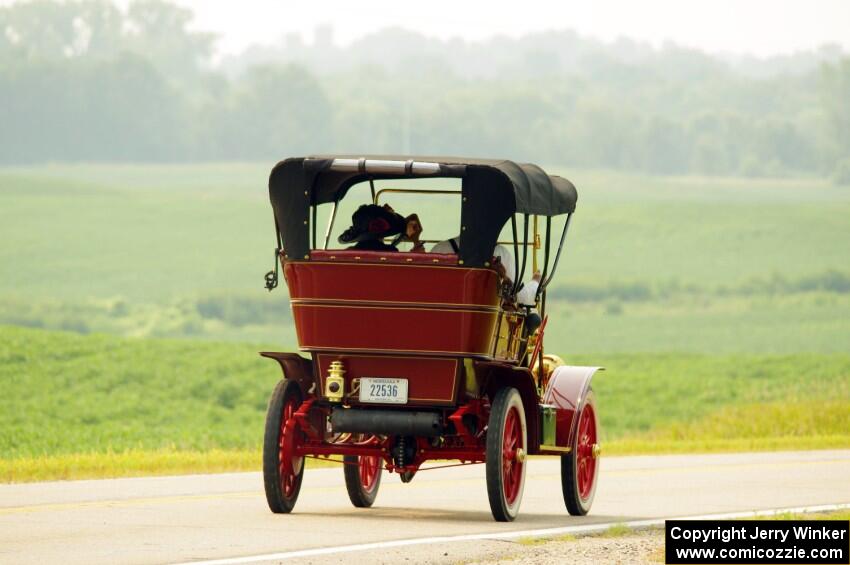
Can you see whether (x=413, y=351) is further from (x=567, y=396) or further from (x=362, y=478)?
(x=362, y=478)

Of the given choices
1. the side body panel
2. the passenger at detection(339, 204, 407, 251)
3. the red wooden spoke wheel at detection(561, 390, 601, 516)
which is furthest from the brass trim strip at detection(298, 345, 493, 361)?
the red wooden spoke wheel at detection(561, 390, 601, 516)

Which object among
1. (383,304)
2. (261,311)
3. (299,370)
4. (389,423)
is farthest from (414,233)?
(261,311)

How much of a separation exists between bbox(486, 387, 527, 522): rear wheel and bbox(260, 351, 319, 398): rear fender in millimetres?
1496

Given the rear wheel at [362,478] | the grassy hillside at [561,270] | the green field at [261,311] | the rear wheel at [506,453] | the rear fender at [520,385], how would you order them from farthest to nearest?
the grassy hillside at [561,270], the green field at [261,311], the rear wheel at [362,478], the rear fender at [520,385], the rear wheel at [506,453]

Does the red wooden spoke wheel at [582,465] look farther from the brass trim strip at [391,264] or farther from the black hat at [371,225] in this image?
the black hat at [371,225]

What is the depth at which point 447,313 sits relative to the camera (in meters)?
13.7

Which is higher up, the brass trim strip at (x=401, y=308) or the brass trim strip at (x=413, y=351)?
the brass trim strip at (x=401, y=308)

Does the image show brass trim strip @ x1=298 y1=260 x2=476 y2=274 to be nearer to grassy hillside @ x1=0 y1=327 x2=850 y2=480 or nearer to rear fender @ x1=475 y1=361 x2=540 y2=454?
rear fender @ x1=475 y1=361 x2=540 y2=454

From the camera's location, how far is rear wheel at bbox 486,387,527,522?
13633 mm

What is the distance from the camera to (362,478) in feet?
51.5

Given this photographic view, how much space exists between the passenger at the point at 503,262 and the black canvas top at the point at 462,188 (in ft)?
0.78

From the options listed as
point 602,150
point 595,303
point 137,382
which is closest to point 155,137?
point 602,150

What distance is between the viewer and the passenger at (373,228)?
14352 mm

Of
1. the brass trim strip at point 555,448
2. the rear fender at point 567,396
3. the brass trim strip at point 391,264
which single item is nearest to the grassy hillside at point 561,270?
the rear fender at point 567,396
